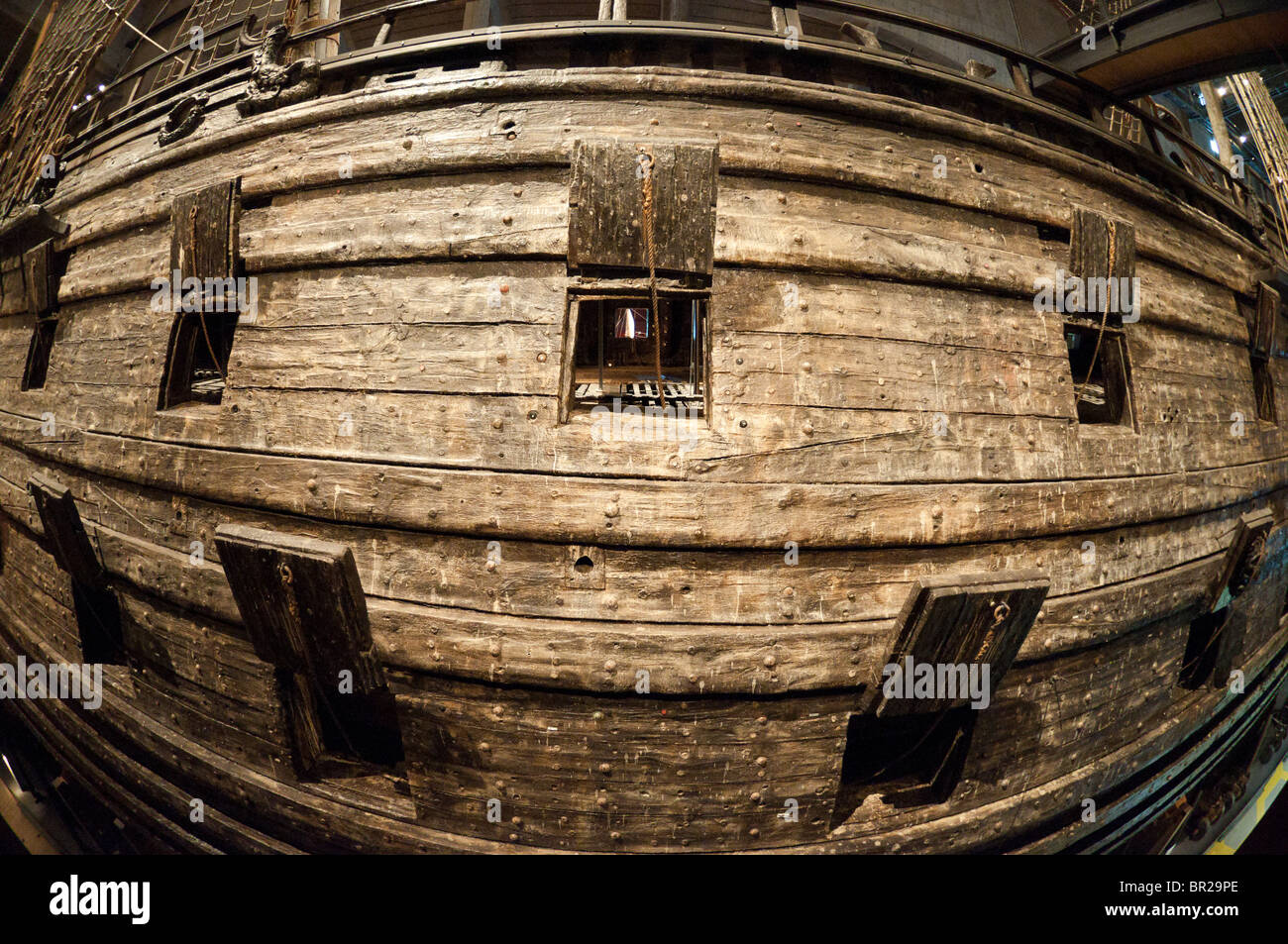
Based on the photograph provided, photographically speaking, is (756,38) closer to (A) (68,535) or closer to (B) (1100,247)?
(B) (1100,247)

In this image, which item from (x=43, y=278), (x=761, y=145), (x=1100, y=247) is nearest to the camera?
(x=761, y=145)

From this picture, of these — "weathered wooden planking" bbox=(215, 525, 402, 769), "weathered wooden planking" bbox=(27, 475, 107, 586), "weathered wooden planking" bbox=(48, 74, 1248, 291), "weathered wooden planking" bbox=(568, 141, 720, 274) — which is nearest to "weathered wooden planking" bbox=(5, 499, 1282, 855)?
"weathered wooden planking" bbox=(48, 74, 1248, 291)

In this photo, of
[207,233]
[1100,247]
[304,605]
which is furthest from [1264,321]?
[207,233]

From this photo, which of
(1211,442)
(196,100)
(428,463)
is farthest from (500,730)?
(1211,442)

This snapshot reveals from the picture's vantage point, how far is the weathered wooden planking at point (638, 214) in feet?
8.12

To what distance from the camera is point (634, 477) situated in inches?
93.3

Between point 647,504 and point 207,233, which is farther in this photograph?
point 207,233

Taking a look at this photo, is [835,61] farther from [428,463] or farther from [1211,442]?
[1211,442]

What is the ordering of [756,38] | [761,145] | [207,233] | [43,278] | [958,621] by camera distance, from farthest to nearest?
1. [43,278]
2. [207,233]
3. [756,38]
4. [761,145]
5. [958,621]

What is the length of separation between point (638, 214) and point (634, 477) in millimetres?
1456

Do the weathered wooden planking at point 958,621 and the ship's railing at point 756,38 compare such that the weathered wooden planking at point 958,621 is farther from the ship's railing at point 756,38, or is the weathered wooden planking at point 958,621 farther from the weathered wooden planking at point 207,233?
the weathered wooden planking at point 207,233

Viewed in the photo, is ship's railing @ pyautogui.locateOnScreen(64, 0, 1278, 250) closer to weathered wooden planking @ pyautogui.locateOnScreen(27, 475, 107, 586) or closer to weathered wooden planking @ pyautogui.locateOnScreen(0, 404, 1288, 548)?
weathered wooden planking @ pyautogui.locateOnScreen(0, 404, 1288, 548)

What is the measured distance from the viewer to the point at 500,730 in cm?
243

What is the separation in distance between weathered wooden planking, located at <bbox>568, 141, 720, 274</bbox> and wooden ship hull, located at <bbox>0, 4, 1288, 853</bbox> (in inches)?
0.9
